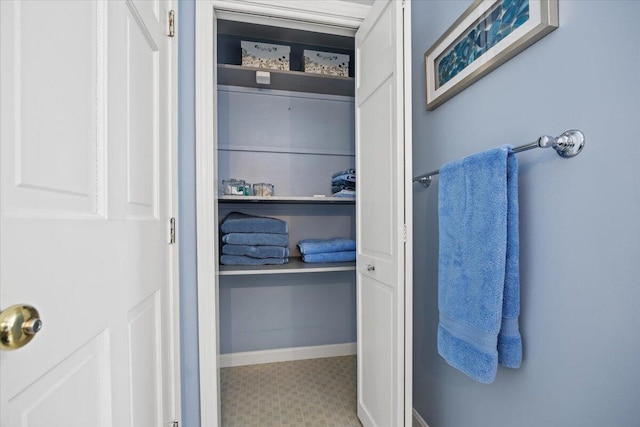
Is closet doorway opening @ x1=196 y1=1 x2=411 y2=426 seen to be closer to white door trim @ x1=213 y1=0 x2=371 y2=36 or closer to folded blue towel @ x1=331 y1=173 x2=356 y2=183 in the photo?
white door trim @ x1=213 y1=0 x2=371 y2=36

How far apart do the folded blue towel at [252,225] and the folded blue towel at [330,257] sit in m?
0.24

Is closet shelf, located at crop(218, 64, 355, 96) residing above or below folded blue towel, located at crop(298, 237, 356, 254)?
above

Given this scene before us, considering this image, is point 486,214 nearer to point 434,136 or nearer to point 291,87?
point 434,136

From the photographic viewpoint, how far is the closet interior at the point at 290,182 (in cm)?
218

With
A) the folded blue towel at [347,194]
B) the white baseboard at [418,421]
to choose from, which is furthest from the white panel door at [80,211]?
the folded blue towel at [347,194]

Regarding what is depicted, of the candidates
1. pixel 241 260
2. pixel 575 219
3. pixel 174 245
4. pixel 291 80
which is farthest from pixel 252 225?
pixel 575 219

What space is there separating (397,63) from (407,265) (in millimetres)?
728

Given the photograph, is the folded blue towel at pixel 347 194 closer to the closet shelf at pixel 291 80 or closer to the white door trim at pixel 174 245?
the closet shelf at pixel 291 80

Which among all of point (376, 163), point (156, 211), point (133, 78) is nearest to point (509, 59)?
point (376, 163)

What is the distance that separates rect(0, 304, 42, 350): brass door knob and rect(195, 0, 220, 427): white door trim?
91 centimetres

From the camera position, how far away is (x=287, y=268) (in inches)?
75.5

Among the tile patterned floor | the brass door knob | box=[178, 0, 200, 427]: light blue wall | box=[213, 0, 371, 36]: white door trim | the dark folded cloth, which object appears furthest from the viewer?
the dark folded cloth

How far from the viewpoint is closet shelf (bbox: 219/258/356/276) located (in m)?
1.87

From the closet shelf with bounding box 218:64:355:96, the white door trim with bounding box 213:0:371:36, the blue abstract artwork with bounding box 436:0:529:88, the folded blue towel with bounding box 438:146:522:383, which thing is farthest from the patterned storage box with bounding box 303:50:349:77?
the folded blue towel with bounding box 438:146:522:383
